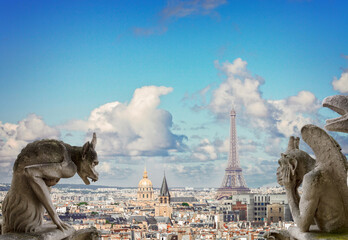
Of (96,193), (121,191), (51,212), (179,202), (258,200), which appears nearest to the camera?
(51,212)

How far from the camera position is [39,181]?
79.6 inches

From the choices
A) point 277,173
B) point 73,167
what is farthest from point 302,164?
point 73,167

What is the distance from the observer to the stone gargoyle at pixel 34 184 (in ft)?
6.64

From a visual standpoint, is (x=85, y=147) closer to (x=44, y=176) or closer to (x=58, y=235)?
(x=44, y=176)

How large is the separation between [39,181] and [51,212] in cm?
13

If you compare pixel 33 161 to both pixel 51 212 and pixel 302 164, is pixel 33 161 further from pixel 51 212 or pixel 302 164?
pixel 302 164

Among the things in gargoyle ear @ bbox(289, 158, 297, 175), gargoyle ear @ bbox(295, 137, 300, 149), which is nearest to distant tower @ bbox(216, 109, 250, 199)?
gargoyle ear @ bbox(295, 137, 300, 149)

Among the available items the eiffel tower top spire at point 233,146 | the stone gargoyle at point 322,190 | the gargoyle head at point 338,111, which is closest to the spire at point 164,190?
the eiffel tower top spire at point 233,146

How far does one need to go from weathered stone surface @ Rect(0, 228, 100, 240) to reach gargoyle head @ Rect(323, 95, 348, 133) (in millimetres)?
→ 959

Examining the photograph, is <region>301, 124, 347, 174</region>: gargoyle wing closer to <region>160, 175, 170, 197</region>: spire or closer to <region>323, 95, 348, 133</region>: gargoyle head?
<region>323, 95, 348, 133</region>: gargoyle head

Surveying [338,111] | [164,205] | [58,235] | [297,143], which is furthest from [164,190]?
[338,111]

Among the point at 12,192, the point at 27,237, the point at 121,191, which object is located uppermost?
the point at 121,191

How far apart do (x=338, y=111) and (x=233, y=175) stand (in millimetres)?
47074

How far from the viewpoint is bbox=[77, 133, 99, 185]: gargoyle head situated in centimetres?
214
